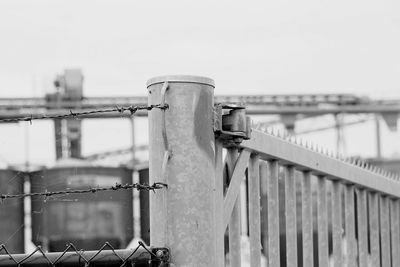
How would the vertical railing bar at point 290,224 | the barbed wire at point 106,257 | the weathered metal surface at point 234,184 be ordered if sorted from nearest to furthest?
1. the barbed wire at point 106,257
2. the weathered metal surface at point 234,184
3. the vertical railing bar at point 290,224

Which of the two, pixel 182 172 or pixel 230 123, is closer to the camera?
pixel 182 172

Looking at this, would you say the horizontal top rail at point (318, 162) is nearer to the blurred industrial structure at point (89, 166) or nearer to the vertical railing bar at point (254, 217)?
the vertical railing bar at point (254, 217)

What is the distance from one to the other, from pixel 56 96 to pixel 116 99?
96.9 inches

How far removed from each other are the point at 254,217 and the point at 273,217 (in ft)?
0.64

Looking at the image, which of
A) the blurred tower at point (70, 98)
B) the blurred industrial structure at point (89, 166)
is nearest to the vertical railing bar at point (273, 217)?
the blurred industrial structure at point (89, 166)

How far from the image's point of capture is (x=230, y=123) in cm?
291

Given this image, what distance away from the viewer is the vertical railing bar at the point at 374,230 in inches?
181

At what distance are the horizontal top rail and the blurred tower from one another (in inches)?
1132

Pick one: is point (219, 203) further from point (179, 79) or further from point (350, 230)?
point (350, 230)

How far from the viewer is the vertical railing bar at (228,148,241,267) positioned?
10.2ft

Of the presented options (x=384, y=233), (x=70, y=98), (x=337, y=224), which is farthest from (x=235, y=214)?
(x=70, y=98)

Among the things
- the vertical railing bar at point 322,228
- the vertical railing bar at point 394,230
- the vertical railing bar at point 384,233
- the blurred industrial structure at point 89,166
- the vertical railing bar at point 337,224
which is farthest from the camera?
the blurred industrial structure at point 89,166

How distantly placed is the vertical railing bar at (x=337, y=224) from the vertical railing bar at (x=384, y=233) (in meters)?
0.60

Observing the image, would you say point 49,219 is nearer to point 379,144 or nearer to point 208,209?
point 379,144
